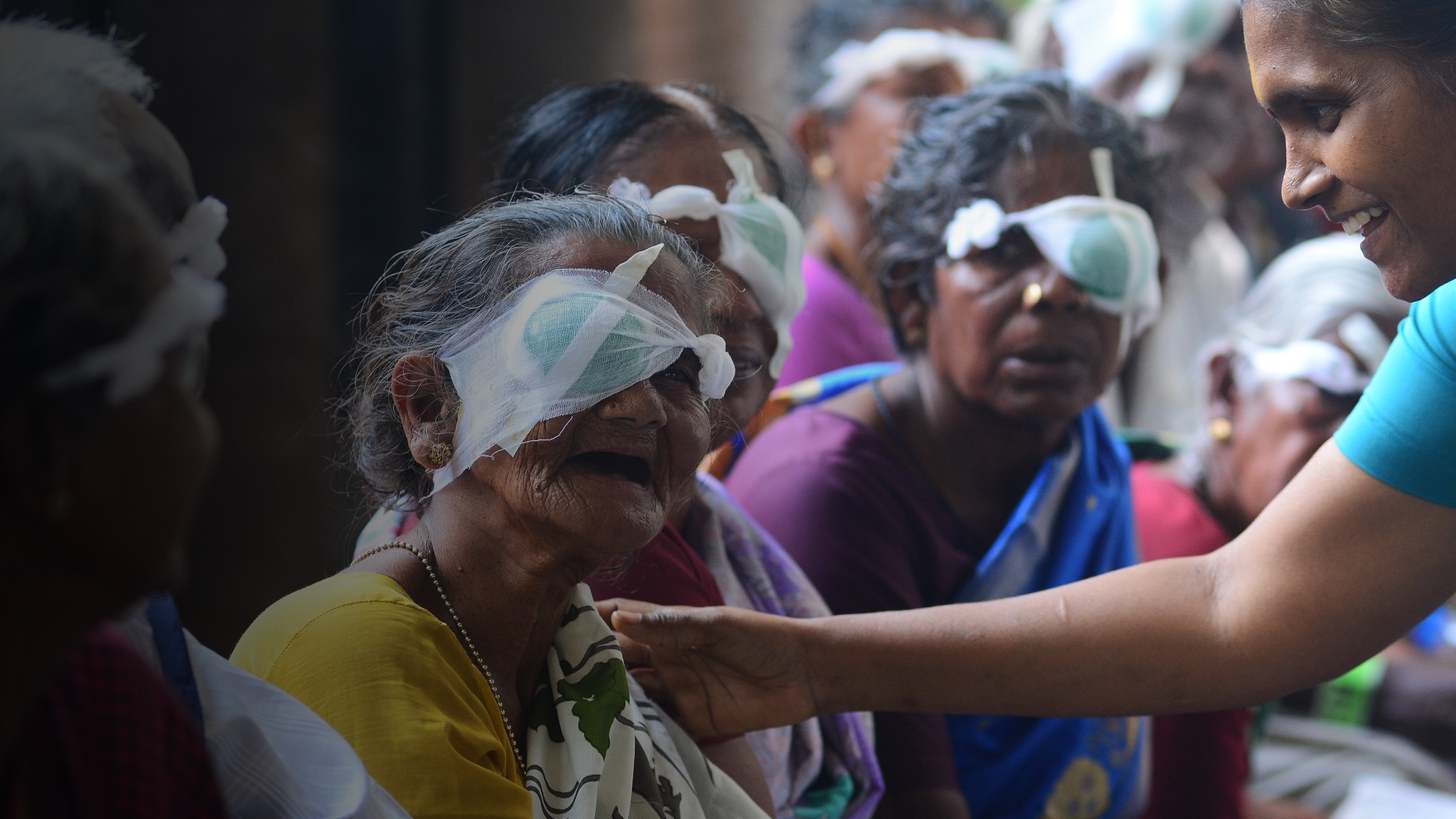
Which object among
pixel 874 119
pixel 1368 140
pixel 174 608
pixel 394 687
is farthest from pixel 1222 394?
pixel 174 608

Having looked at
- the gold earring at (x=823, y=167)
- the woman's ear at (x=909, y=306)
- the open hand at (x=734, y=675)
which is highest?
the woman's ear at (x=909, y=306)

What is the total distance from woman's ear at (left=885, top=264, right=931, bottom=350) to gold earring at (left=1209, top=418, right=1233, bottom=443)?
35.9 inches

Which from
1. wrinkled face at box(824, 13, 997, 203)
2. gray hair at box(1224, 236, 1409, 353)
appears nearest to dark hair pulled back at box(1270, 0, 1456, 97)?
gray hair at box(1224, 236, 1409, 353)

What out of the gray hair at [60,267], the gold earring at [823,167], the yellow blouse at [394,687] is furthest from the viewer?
the gold earring at [823,167]

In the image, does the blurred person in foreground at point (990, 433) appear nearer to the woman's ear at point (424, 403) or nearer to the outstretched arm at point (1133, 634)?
the outstretched arm at point (1133, 634)

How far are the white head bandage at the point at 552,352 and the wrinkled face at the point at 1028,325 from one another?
0.96 meters

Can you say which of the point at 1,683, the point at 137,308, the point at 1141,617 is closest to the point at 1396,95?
the point at 1141,617

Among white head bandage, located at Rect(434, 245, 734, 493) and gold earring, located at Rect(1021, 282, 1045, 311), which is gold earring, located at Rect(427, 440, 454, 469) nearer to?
white head bandage, located at Rect(434, 245, 734, 493)

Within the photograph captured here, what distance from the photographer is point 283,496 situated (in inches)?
149

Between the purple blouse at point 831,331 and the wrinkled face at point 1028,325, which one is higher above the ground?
the wrinkled face at point 1028,325

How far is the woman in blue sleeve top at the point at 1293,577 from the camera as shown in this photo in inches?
53.5

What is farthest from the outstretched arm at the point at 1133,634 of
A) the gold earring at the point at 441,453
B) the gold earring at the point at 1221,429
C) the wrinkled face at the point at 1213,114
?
the wrinkled face at the point at 1213,114

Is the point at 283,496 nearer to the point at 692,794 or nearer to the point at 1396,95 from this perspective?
the point at 692,794

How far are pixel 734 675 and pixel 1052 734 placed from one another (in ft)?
2.74
